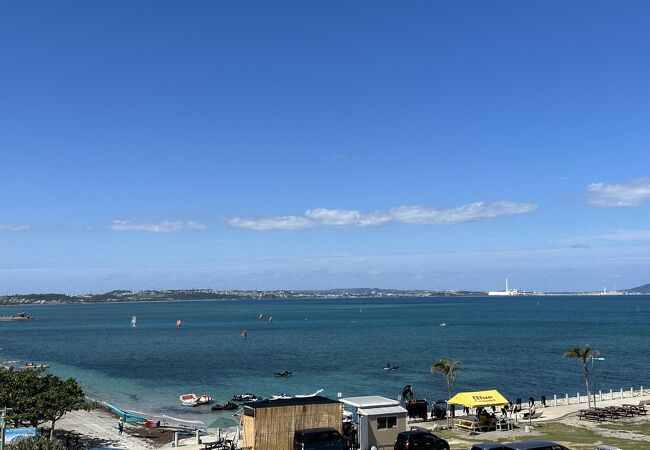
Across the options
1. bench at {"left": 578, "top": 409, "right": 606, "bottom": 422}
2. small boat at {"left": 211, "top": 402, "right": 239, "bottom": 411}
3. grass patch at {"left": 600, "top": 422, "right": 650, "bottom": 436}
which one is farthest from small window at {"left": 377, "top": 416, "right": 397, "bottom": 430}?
small boat at {"left": 211, "top": 402, "right": 239, "bottom": 411}

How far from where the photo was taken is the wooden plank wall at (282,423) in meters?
24.3

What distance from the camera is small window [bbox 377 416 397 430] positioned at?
2588cm

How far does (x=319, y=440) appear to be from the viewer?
23.8 meters

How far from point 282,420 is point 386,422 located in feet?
15.9

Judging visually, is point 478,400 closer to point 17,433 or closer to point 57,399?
point 57,399

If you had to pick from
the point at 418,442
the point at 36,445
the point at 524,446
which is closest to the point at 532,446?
the point at 524,446

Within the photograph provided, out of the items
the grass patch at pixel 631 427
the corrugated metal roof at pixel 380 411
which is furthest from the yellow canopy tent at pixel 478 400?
the corrugated metal roof at pixel 380 411

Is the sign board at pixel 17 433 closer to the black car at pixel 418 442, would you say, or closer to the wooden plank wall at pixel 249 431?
the wooden plank wall at pixel 249 431

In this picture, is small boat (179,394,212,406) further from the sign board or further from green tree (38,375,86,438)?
the sign board

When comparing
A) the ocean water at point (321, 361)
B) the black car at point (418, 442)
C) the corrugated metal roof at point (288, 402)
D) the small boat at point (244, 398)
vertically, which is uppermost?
the corrugated metal roof at point (288, 402)

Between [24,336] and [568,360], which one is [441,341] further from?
[24,336]

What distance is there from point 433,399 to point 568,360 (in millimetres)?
39151

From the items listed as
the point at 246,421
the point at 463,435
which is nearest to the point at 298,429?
the point at 246,421

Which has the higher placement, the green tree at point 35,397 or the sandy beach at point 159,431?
the green tree at point 35,397
